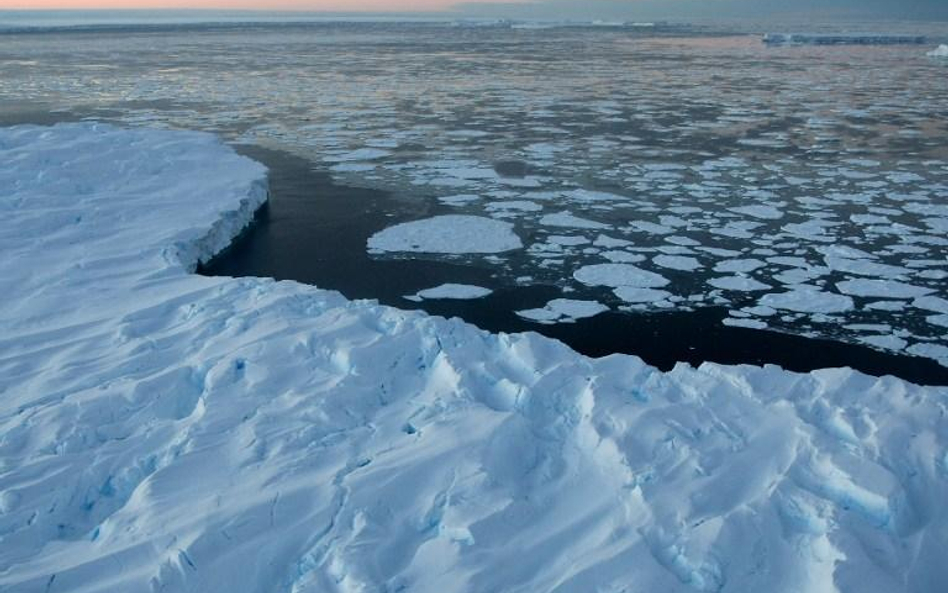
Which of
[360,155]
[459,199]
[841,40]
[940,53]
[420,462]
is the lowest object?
[841,40]

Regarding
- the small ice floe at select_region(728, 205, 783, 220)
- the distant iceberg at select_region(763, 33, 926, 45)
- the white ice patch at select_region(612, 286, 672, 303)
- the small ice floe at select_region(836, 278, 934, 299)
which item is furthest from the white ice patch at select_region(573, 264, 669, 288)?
the distant iceberg at select_region(763, 33, 926, 45)

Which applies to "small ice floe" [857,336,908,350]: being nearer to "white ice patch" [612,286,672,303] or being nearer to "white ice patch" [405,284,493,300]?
"white ice patch" [612,286,672,303]

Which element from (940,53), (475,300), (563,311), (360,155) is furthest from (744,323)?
(940,53)

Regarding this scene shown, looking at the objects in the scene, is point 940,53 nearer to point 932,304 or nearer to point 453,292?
point 932,304

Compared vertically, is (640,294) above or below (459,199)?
above

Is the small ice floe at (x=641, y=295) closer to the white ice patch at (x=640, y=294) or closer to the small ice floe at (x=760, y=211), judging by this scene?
the white ice patch at (x=640, y=294)

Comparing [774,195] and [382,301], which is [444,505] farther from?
[774,195]
